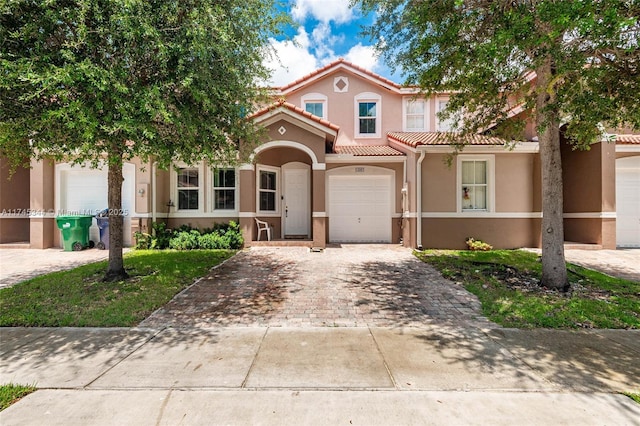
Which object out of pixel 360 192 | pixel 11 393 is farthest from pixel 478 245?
pixel 11 393

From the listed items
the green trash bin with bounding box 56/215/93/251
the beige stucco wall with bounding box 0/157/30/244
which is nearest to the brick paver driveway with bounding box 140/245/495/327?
the green trash bin with bounding box 56/215/93/251

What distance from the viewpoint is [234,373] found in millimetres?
3355

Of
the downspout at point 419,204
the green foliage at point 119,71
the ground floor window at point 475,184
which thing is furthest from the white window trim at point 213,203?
the ground floor window at point 475,184

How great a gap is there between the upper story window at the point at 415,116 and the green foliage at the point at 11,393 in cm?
1523

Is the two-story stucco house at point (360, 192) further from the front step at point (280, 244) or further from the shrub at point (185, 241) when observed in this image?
the shrub at point (185, 241)

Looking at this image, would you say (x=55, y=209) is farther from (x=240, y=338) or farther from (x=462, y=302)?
(x=462, y=302)

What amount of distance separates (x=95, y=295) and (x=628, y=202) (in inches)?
683

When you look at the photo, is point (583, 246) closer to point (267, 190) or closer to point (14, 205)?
point (267, 190)

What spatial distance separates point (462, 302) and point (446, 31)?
5.32 metres

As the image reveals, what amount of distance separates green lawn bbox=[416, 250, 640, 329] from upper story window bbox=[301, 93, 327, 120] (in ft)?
31.1

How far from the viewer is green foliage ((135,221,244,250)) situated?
11.0 metres

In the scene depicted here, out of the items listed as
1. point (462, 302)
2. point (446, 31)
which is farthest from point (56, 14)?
point (462, 302)

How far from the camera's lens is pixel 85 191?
12133 millimetres

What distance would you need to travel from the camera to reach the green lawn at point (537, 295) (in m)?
4.84
